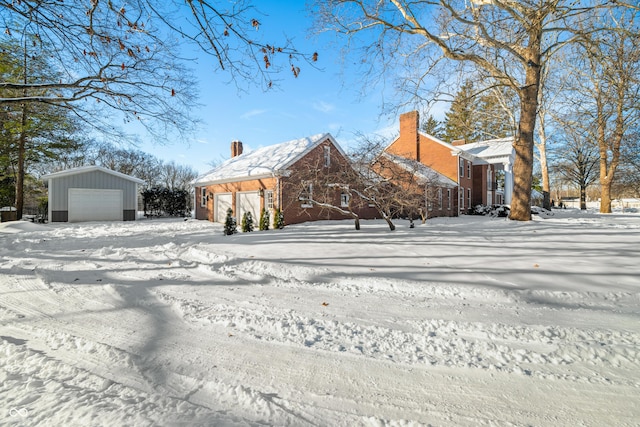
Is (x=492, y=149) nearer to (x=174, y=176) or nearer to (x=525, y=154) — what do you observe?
(x=525, y=154)

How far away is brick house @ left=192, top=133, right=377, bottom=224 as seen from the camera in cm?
1506

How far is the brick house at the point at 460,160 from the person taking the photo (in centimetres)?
2436

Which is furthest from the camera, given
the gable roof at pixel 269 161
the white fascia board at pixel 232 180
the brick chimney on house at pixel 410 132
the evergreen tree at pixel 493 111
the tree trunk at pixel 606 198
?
the brick chimney on house at pixel 410 132

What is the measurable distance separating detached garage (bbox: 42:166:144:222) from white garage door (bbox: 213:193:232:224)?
691 centimetres

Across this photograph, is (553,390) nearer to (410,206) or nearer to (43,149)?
(410,206)

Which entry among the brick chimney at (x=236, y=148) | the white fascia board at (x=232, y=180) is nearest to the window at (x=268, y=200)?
the white fascia board at (x=232, y=180)

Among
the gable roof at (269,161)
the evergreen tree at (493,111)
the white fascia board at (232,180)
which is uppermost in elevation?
the evergreen tree at (493,111)

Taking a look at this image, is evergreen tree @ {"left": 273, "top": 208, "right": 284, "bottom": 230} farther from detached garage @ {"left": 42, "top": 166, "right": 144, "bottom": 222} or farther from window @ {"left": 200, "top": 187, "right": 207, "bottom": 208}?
detached garage @ {"left": 42, "top": 166, "right": 144, "bottom": 222}

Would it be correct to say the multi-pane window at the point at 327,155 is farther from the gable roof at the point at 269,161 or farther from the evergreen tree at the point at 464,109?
the evergreen tree at the point at 464,109

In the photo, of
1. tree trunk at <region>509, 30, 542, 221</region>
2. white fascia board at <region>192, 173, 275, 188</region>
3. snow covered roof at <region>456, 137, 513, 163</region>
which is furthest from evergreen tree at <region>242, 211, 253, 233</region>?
snow covered roof at <region>456, 137, 513, 163</region>

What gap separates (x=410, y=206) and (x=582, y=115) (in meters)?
16.0

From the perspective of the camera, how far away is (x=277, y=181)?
1514cm

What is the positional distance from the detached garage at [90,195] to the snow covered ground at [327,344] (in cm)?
1605

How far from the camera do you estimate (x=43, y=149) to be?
19125mm
